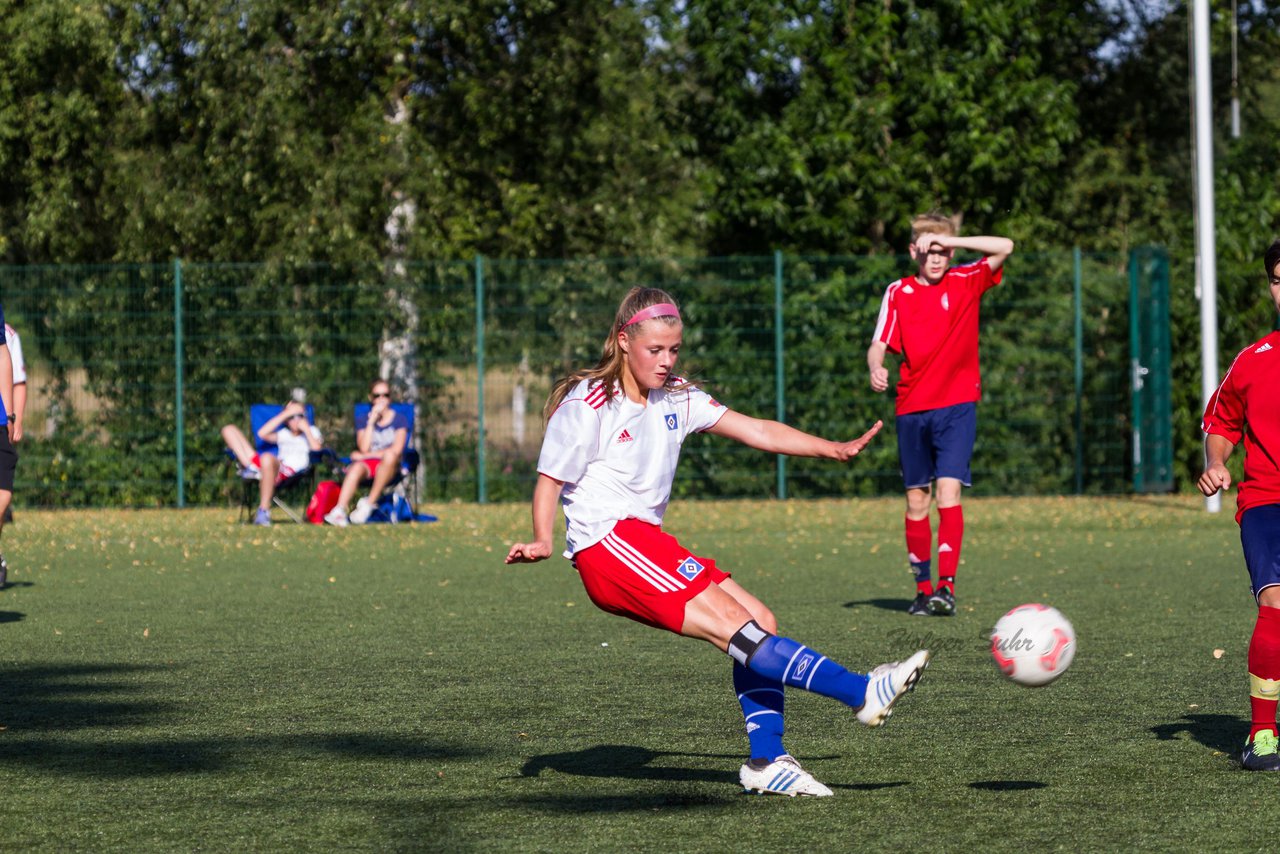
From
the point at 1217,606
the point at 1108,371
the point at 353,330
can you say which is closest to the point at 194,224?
the point at 353,330

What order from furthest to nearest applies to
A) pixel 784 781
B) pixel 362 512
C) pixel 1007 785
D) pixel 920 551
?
pixel 362 512 → pixel 920 551 → pixel 1007 785 → pixel 784 781

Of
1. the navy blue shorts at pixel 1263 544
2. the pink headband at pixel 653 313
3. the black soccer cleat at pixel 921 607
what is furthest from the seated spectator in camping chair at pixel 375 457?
the navy blue shorts at pixel 1263 544

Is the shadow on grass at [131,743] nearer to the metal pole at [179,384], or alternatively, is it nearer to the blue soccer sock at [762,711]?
the blue soccer sock at [762,711]

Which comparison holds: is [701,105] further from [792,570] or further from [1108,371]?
[792,570]

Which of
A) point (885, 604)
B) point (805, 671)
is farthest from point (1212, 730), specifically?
point (885, 604)

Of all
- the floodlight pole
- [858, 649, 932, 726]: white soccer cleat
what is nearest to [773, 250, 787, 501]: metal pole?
the floodlight pole

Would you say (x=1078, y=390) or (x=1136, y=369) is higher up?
(x=1136, y=369)

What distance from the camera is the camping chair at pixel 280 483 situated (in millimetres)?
17438

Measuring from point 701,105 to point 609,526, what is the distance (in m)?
18.4

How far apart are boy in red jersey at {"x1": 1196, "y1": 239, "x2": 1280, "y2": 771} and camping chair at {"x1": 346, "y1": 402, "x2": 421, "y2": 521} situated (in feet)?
39.6

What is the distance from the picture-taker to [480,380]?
19.3m

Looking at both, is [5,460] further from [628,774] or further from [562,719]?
[628,774]

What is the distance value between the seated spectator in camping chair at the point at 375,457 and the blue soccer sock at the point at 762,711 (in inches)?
464

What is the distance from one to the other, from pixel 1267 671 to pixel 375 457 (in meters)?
12.5
